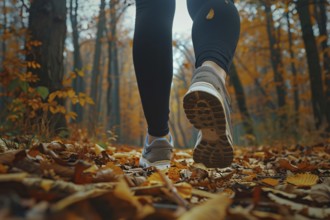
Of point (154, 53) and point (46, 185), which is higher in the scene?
point (154, 53)

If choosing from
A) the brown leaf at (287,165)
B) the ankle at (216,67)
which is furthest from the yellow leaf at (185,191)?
the brown leaf at (287,165)

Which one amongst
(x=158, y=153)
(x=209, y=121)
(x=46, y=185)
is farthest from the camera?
(x=158, y=153)

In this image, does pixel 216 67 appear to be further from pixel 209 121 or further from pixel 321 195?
pixel 321 195

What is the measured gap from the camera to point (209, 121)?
1.25 m

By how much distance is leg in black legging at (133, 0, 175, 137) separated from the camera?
1469 millimetres

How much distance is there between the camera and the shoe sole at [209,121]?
1.21m

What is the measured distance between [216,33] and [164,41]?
26cm

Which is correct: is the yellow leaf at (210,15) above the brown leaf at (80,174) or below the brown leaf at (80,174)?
above

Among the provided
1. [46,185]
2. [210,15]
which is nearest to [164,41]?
[210,15]

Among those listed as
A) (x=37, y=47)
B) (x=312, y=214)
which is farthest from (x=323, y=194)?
(x=37, y=47)

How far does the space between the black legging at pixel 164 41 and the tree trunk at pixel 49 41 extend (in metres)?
2.32

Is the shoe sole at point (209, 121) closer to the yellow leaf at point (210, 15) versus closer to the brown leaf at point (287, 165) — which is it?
the yellow leaf at point (210, 15)

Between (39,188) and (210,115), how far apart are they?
75 cm

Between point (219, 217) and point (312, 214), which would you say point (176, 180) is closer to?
point (312, 214)
